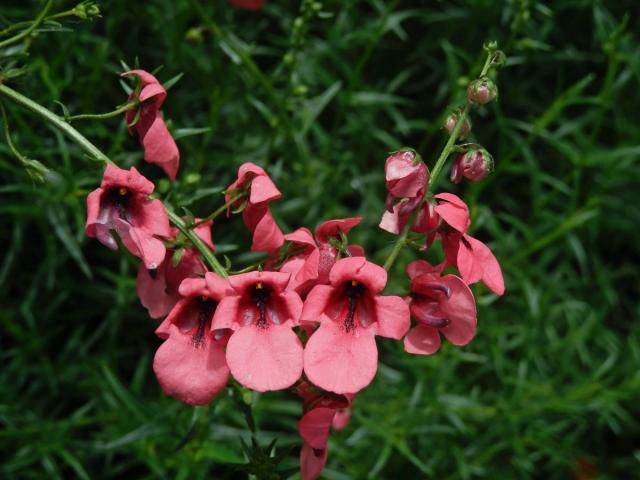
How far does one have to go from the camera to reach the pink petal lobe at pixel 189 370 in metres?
1.40

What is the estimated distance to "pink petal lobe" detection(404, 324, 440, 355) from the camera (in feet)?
4.91

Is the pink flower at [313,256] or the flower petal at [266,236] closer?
the pink flower at [313,256]

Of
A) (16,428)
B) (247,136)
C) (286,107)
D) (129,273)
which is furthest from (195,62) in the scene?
(16,428)

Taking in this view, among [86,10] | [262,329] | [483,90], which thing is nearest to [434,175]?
[483,90]

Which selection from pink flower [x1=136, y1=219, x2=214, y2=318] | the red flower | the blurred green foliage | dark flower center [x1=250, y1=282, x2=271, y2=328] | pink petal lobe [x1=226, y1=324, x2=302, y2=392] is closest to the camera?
pink petal lobe [x1=226, y1=324, x2=302, y2=392]

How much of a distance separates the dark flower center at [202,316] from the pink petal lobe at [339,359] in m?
0.22

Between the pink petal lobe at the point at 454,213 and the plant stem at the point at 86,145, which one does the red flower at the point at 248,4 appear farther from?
the pink petal lobe at the point at 454,213

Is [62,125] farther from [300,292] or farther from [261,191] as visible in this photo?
[300,292]

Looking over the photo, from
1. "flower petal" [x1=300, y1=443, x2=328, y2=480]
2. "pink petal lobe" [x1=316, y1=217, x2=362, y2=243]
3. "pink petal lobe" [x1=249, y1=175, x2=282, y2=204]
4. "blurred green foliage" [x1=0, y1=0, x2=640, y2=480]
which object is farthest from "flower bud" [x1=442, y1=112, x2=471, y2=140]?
"blurred green foliage" [x1=0, y1=0, x2=640, y2=480]

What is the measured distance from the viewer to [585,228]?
10.3ft

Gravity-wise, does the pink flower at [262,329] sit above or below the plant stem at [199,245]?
below

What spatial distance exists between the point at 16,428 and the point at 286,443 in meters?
0.93

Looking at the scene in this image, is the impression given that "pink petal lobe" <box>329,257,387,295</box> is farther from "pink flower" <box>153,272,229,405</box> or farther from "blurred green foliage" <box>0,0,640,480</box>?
"blurred green foliage" <box>0,0,640,480</box>

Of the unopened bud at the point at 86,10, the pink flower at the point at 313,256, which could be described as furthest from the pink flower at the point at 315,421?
the unopened bud at the point at 86,10
